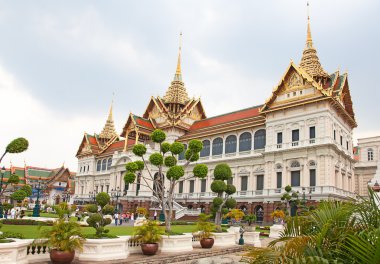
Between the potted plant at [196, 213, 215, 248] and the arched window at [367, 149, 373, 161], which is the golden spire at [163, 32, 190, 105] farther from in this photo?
the potted plant at [196, 213, 215, 248]

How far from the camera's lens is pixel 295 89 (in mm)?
33969

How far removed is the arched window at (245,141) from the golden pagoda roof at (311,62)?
9123 millimetres

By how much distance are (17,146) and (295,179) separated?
25.8 meters

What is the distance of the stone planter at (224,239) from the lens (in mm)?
17172

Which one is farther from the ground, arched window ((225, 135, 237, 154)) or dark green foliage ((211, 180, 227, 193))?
arched window ((225, 135, 237, 154))

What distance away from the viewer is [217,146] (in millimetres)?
41531

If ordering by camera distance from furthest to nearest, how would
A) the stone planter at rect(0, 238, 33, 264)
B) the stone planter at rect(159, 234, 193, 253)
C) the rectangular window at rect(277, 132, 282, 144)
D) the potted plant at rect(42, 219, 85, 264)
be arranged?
1. the rectangular window at rect(277, 132, 282, 144)
2. the stone planter at rect(159, 234, 193, 253)
3. the potted plant at rect(42, 219, 85, 264)
4. the stone planter at rect(0, 238, 33, 264)

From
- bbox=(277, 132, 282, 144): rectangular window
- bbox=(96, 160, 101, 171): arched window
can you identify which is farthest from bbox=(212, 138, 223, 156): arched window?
bbox=(96, 160, 101, 171): arched window

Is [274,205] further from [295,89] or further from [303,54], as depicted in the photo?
[303,54]

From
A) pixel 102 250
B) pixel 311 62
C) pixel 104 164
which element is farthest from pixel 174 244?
pixel 104 164

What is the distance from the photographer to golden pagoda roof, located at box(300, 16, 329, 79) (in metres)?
35.2

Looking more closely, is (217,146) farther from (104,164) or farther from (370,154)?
(104,164)

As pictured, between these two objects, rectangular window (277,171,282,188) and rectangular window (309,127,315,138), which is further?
rectangular window (277,171,282,188)

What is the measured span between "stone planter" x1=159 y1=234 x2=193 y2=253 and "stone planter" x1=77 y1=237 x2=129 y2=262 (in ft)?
7.34
